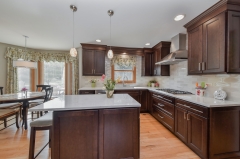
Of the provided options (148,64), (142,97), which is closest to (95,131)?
(142,97)

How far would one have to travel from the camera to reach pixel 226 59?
170 centimetres

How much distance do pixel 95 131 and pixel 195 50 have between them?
2422mm

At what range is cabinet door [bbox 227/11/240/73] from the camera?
5.57 feet

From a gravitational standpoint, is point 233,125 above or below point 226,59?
below

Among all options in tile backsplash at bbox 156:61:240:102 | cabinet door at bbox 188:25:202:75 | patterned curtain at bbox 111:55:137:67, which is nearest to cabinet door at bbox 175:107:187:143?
tile backsplash at bbox 156:61:240:102

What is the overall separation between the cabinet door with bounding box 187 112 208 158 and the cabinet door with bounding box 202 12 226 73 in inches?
33.8

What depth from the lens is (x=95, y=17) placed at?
7.27 feet

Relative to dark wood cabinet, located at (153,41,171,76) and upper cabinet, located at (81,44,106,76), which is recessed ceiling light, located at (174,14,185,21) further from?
upper cabinet, located at (81,44,106,76)

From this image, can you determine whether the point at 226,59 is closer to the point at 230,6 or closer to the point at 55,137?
the point at 230,6

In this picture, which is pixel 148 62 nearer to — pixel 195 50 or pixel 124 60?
pixel 124 60

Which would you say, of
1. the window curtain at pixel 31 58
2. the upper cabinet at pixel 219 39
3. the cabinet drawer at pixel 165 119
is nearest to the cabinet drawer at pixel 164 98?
the cabinet drawer at pixel 165 119

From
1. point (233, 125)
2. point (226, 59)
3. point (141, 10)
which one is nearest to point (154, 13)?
point (141, 10)

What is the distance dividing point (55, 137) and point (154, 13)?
2562 mm

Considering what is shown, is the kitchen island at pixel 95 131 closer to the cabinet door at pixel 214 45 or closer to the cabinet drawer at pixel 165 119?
the cabinet drawer at pixel 165 119
